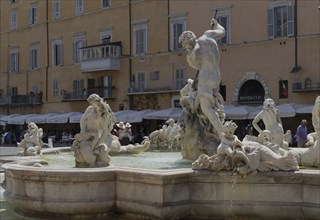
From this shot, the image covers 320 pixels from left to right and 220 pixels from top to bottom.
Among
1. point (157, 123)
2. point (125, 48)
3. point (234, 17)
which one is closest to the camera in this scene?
point (234, 17)

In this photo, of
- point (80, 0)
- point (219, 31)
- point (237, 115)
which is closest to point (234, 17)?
point (237, 115)

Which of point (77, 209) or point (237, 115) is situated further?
point (237, 115)

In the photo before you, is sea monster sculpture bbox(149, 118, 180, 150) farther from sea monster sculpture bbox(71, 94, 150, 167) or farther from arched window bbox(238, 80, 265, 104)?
arched window bbox(238, 80, 265, 104)

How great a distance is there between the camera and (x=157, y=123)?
1204 inches

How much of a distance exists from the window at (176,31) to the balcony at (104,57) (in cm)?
420

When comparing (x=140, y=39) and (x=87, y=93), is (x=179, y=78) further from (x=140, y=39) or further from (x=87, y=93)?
(x=87, y=93)

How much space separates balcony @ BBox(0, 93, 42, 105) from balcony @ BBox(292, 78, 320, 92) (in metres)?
20.9

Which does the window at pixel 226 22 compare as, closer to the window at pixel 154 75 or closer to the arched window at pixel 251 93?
the arched window at pixel 251 93

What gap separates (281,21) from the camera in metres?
26.6

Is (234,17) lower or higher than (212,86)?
higher

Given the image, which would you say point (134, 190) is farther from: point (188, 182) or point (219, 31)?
point (219, 31)

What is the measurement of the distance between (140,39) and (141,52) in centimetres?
77

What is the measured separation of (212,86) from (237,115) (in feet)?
52.2

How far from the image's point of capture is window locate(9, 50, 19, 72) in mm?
43253
